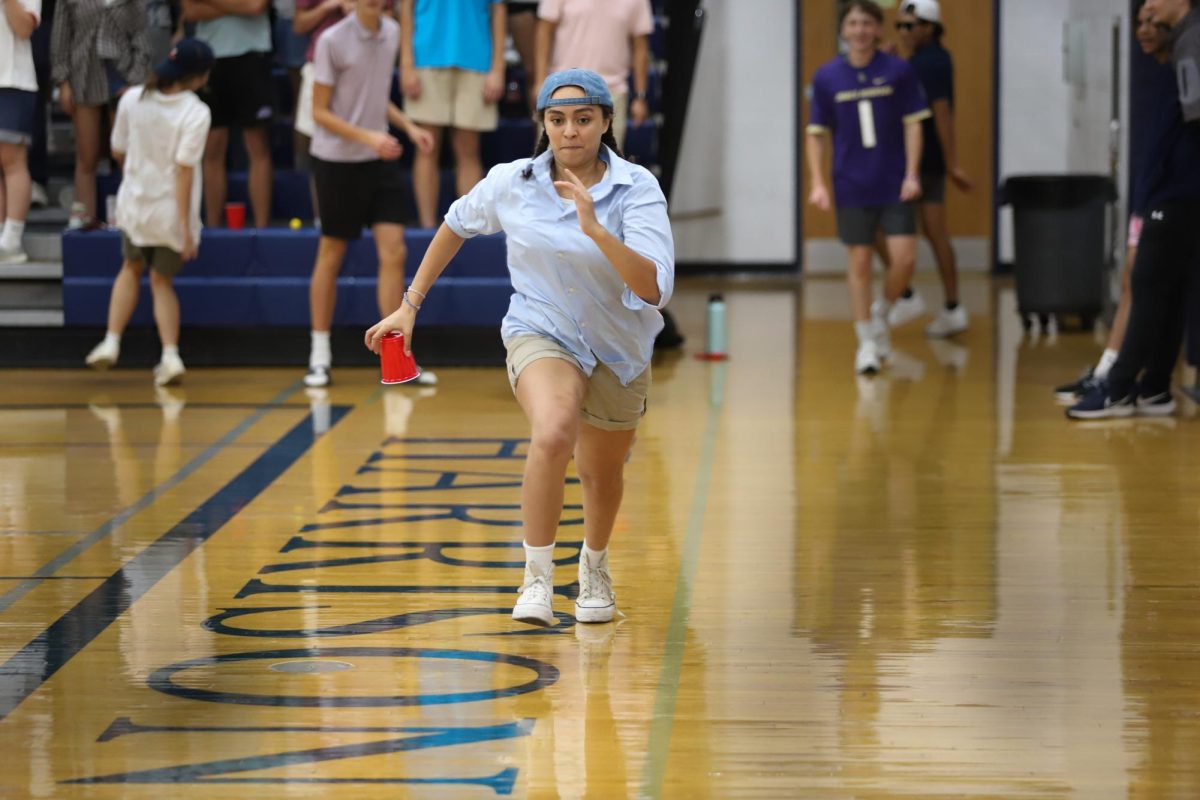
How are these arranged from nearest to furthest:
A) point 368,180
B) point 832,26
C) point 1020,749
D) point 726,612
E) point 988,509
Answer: point 1020,749 < point 726,612 < point 988,509 < point 368,180 < point 832,26

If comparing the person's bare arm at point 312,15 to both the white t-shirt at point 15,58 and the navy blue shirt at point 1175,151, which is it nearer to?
the white t-shirt at point 15,58

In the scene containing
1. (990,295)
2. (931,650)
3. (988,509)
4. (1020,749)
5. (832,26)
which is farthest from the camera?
(832,26)

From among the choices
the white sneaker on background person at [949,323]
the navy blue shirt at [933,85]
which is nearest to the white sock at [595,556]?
the navy blue shirt at [933,85]

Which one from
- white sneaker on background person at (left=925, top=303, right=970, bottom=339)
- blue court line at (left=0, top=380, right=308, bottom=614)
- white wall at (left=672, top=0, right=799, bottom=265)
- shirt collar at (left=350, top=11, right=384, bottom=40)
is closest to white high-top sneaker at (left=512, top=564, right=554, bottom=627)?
blue court line at (left=0, top=380, right=308, bottom=614)

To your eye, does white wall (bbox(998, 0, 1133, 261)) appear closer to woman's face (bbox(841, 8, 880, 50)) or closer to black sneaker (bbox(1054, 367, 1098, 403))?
woman's face (bbox(841, 8, 880, 50))

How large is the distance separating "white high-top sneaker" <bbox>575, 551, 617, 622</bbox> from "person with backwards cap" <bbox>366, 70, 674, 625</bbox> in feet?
0.45

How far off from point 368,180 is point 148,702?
501cm

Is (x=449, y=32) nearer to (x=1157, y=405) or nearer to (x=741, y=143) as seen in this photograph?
(x=1157, y=405)

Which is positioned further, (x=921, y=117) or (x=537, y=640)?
(x=921, y=117)

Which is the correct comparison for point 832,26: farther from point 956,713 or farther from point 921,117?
point 956,713

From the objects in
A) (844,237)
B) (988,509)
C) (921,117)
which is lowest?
(988,509)

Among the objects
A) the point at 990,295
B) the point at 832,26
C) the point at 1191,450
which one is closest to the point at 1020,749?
the point at 1191,450

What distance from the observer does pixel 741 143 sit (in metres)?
14.9

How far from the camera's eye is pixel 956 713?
4234 millimetres
